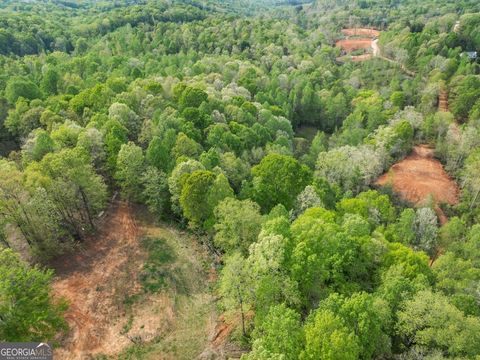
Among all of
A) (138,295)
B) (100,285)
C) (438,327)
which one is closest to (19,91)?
(100,285)

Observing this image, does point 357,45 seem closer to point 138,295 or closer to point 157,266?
point 157,266

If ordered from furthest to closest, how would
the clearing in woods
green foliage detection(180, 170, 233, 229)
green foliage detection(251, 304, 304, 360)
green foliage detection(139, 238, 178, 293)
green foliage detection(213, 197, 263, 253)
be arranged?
the clearing in woods
green foliage detection(180, 170, 233, 229)
green foliage detection(139, 238, 178, 293)
green foliage detection(213, 197, 263, 253)
green foliage detection(251, 304, 304, 360)

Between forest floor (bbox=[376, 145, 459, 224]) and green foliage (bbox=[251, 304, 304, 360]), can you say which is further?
forest floor (bbox=[376, 145, 459, 224])

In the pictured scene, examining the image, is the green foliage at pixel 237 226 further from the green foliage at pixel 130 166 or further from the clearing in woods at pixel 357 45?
the clearing in woods at pixel 357 45

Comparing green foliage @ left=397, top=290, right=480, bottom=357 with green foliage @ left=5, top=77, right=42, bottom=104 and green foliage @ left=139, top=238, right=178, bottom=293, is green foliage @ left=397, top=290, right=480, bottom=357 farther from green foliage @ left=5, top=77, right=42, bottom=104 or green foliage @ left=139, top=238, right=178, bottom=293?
green foliage @ left=5, top=77, right=42, bottom=104

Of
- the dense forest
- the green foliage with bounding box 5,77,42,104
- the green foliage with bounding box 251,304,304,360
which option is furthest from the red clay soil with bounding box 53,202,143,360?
the green foliage with bounding box 5,77,42,104

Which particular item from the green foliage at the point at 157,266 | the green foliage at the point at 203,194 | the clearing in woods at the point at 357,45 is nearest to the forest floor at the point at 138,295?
the green foliage at the point at 157,266

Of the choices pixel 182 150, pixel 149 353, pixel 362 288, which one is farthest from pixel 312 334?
pixel 182 150
